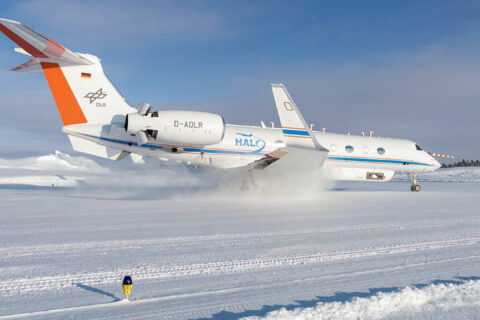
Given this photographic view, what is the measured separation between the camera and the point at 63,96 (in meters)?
10.7

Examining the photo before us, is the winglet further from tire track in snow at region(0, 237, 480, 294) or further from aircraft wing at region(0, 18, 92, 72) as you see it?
tire track in snow at region(0, 237, 480, 294)

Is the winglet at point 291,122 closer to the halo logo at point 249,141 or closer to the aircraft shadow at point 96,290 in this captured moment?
the halo logo at point 249,141

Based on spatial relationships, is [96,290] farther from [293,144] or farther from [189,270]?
[293,144]

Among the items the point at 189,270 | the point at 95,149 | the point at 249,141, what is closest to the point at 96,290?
the point at 189,270

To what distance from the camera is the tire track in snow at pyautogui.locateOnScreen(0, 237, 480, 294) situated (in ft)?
9.57

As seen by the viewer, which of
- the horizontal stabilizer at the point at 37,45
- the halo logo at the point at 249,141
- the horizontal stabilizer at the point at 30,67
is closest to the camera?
the horizontal stabilizer at the point at 37,45

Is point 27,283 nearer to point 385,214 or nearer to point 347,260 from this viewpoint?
point 347,260

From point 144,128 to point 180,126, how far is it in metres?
1.06

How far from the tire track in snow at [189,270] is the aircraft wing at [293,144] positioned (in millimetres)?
7217

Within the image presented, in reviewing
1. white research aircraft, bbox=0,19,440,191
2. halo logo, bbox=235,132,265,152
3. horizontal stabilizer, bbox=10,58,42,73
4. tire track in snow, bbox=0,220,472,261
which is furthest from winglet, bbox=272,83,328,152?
horizontal stabilizer, bbox=10,58,42,73

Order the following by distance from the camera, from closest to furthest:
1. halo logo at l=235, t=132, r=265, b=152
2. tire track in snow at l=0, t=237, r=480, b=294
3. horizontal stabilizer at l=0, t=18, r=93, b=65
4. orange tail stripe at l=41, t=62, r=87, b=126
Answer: tire track in snow at l=0, t=237, r=480, b=294, horizontal stabilizer at l=0, t=18, r=93, b=65, orange tail stripe at l=41, t=62, r=87, b=126, halo logo at l=235, t=132, r=265, b=152

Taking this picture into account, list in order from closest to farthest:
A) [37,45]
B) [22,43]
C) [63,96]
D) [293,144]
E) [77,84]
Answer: [22,43] < [37,45] < [63,96] < [77,84] < [293,144]

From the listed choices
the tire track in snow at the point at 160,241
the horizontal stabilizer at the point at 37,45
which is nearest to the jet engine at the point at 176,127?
the horizontal stabilizer at the point at 37,45

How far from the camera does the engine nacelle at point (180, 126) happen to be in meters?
10.3
